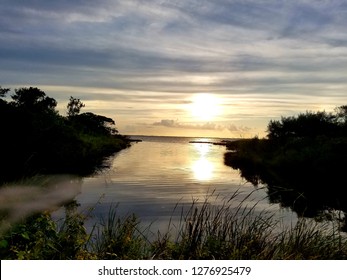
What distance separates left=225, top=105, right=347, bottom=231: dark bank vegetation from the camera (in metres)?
24.3

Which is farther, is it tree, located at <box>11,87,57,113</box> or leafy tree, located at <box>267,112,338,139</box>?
tree, located at <box>11,87,57,113</box>

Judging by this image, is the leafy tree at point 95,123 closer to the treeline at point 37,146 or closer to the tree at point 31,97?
the tree at point 31,97

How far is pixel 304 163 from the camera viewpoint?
132 ft

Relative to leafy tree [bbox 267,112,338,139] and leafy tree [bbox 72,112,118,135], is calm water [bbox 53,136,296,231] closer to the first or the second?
leafy tree [bbox 267,112,338,139]

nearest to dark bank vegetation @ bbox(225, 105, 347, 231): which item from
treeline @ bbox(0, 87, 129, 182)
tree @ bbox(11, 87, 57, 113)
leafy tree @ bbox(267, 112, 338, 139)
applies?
leafy tree @ bbox(267, 112, 338, 139)

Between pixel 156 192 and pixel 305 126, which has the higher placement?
pixel 305 126

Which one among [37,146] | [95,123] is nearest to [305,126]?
[37,146]

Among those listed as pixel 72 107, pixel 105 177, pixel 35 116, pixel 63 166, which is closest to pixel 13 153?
pixel 105 177

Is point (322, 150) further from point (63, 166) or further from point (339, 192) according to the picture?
point (63, 166)

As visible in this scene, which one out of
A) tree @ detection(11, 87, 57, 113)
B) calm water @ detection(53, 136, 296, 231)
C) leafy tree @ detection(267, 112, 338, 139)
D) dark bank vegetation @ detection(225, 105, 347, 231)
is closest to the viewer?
calm water @ detection(53, 136, 296, 231)

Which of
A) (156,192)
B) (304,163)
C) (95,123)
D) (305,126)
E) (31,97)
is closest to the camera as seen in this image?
(156,192)

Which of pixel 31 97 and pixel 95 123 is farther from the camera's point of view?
pixel 95 123

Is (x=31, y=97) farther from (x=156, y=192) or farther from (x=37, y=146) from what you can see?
(x=156, y=192)
